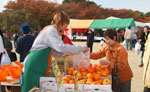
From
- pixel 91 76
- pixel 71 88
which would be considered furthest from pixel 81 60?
pixel 71 88

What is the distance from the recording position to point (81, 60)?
8.33 ft

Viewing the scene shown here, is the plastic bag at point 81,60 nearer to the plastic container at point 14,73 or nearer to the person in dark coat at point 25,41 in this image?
the plastic container at point 14,73

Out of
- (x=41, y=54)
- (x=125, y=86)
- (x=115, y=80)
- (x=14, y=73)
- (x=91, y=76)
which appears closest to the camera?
(x=41, y=54)

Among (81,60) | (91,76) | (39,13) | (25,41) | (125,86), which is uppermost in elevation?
(39,13)

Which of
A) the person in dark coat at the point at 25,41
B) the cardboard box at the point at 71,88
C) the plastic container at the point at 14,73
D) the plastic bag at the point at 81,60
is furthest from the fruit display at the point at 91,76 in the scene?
the person in dark coat at the point at 25,41

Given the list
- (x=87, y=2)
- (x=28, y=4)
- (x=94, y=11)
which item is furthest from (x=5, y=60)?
(x=87, y=2)

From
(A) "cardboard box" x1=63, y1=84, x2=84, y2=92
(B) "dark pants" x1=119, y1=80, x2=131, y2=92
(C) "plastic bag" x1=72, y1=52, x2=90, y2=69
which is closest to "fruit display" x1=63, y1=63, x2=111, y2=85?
(C) "plastic bag" x1=72, y1=52, x2=90, y2=69

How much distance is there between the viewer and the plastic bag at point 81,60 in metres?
2.50

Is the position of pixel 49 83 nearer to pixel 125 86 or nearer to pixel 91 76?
pixel 91 76

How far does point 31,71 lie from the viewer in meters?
2.00

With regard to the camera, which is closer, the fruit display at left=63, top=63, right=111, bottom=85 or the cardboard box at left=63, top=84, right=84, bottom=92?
the cardboard box at left=63, top=84, right=84, bottom=92

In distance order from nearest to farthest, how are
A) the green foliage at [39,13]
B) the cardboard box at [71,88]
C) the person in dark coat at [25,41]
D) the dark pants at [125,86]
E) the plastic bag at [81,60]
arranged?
the cardboard box at [71,88], the plastic bag at [81,60], the dark pants at [125,86], the person in dark coat at [25,41], the green foliage at [39,13]

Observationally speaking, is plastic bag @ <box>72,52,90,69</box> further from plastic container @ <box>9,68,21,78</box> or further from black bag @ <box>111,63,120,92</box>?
plastic container @ <box>9,68,21,78</box>

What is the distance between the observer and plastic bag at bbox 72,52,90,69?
250 cm
